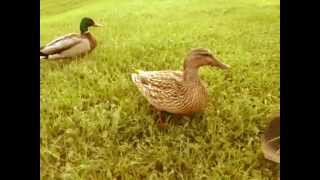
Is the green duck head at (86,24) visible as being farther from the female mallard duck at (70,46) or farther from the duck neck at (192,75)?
the duck neck at (192,75)

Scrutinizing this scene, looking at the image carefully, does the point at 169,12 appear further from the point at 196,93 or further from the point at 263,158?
the point at 263,158

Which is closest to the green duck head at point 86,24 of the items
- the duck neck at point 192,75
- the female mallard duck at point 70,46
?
the female mallard duck at point 70,46

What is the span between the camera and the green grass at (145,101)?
1771mm

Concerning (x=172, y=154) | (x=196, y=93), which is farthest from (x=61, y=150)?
(x=196, y=93)

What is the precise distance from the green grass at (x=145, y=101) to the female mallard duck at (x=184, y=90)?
6cm

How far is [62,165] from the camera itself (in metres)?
1.79

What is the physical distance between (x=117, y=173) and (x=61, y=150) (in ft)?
0.83

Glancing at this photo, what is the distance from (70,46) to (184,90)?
0.53m

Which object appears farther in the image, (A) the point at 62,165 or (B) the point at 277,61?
(B) the point at 277,61

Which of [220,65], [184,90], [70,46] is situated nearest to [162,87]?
[184,90]

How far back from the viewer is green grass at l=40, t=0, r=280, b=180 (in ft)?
5.81

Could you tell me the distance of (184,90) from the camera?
1.81 metres

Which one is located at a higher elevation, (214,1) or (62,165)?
(214,1)

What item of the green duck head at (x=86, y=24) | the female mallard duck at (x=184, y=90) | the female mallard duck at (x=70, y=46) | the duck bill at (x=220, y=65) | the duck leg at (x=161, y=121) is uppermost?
the green duck head at (x=86, y=24)
